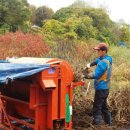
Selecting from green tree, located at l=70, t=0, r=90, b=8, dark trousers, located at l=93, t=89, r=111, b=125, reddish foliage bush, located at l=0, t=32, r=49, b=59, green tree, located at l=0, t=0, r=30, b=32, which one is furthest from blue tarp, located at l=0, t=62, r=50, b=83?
green tree, located at l=70, t=0, r=90, b=8

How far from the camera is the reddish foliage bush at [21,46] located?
13.0 metres

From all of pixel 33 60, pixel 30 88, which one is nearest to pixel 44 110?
pixel 30 88

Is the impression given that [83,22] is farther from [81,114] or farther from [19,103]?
[19,103]

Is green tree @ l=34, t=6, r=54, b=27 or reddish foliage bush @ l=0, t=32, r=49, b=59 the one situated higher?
green tree @ l=34, t=6, r=54, b=27

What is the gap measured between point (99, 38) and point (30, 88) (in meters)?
18.7

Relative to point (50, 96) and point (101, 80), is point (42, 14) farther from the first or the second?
point (50, 96)

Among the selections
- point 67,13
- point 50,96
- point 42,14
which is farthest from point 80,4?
point 50,96

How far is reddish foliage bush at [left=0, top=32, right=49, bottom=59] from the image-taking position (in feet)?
42.6

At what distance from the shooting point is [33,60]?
291 inches

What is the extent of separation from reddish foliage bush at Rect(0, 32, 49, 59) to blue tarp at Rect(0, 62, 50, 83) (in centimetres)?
563

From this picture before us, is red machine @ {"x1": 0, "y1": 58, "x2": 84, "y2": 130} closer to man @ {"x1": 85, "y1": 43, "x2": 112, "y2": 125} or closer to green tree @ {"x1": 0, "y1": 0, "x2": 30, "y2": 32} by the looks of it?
man @ {"x1": 85, "y1": 43, "x2": 112, "y2": 125}

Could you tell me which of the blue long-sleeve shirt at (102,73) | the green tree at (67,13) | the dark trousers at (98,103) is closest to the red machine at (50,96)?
the blue long-sleeve shirt at (102,73)

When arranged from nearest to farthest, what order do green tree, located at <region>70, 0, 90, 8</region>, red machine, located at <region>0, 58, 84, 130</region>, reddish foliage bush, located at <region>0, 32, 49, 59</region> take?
red machine, located at <region>0, 58, 84, 130</region> < reddish foliage bush, located at <region>0, 32, 49, 59</region> < green tree, located at <region>70, 0, 90, 8</region>

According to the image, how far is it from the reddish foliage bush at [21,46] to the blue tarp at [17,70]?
563 centimetres
